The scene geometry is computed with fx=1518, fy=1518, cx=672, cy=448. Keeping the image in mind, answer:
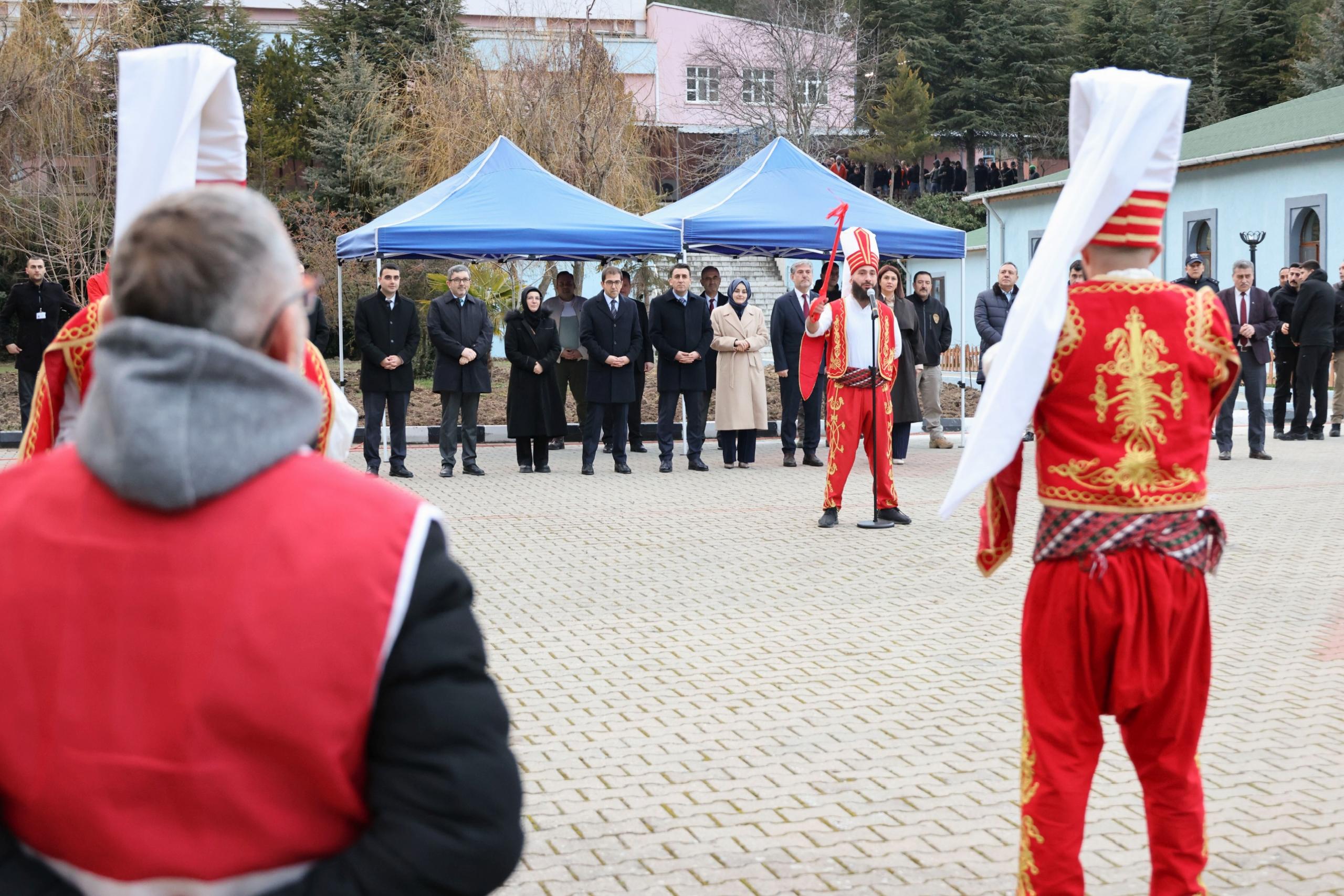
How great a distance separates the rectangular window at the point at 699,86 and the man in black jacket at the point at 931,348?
37.3m

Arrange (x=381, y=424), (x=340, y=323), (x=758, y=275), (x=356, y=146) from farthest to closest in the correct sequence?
(x=758, y=275), (x=356, y=146), (x=340, y=323), (x=381, y=424)

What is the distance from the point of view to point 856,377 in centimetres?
1097

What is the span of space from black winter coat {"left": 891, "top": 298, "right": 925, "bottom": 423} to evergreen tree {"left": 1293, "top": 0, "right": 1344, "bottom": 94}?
34870 mm

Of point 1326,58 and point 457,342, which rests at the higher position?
point 1326,58

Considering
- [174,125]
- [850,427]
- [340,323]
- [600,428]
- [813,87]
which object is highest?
[813,87]

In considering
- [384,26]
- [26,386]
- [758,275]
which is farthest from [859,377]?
[384,26]

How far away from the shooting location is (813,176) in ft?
60.2

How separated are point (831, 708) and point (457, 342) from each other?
9686 mm

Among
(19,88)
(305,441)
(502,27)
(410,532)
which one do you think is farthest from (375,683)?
(502,27)

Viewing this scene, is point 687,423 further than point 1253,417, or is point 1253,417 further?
point 687,423

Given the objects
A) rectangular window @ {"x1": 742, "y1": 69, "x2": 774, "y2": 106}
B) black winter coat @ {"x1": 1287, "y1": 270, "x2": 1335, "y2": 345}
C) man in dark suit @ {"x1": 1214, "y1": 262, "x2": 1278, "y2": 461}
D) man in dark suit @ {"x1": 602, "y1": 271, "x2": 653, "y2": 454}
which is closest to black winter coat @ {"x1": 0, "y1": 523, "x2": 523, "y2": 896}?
man in dark suit @ {"x1": 602, "y1": 271, "x2": 653, "y2": 454}

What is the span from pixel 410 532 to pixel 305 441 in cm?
16

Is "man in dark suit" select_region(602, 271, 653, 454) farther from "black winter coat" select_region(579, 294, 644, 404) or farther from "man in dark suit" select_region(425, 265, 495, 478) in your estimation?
"man in dark suit" select_region(425, 265, 495, 478)

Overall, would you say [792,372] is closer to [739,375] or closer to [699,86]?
[739,375]
